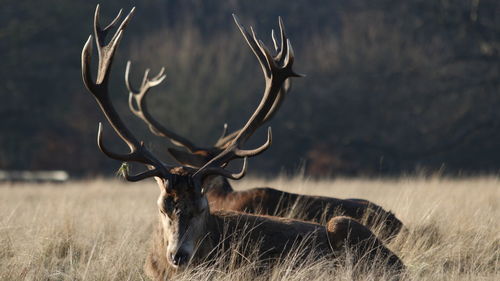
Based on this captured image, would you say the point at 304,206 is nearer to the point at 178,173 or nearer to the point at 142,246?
the point at 142,246

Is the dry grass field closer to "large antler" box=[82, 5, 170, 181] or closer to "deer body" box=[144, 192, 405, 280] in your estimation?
"deer body" box=[144, 192, 405, 280]

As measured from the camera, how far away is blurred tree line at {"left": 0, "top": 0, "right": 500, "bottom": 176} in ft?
91.5

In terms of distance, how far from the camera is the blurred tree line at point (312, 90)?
27875 mm

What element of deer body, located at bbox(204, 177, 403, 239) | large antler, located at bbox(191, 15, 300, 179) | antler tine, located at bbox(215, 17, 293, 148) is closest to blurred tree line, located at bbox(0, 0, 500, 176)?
antler tine, located at bbox(215, 17, 293, 148)

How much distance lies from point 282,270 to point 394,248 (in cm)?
178

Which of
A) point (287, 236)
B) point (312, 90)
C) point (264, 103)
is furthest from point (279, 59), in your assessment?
point (312, 90)

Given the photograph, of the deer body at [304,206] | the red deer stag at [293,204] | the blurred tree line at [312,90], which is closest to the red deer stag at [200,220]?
the red deer stag at [293,204]

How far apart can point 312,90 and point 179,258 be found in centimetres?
Result: 2543

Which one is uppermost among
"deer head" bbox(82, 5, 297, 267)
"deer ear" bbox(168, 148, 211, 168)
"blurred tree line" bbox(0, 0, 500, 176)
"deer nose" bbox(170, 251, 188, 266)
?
"deer head" bbox(82, 5, 297, 267)

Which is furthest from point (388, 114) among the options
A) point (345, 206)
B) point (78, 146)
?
point (345, 206)

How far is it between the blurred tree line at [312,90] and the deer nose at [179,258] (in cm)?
2046

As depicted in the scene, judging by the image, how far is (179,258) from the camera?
239 inches

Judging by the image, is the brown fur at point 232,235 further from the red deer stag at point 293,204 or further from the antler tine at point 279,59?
the red deer stag at point 293,204

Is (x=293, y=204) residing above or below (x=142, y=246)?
above
